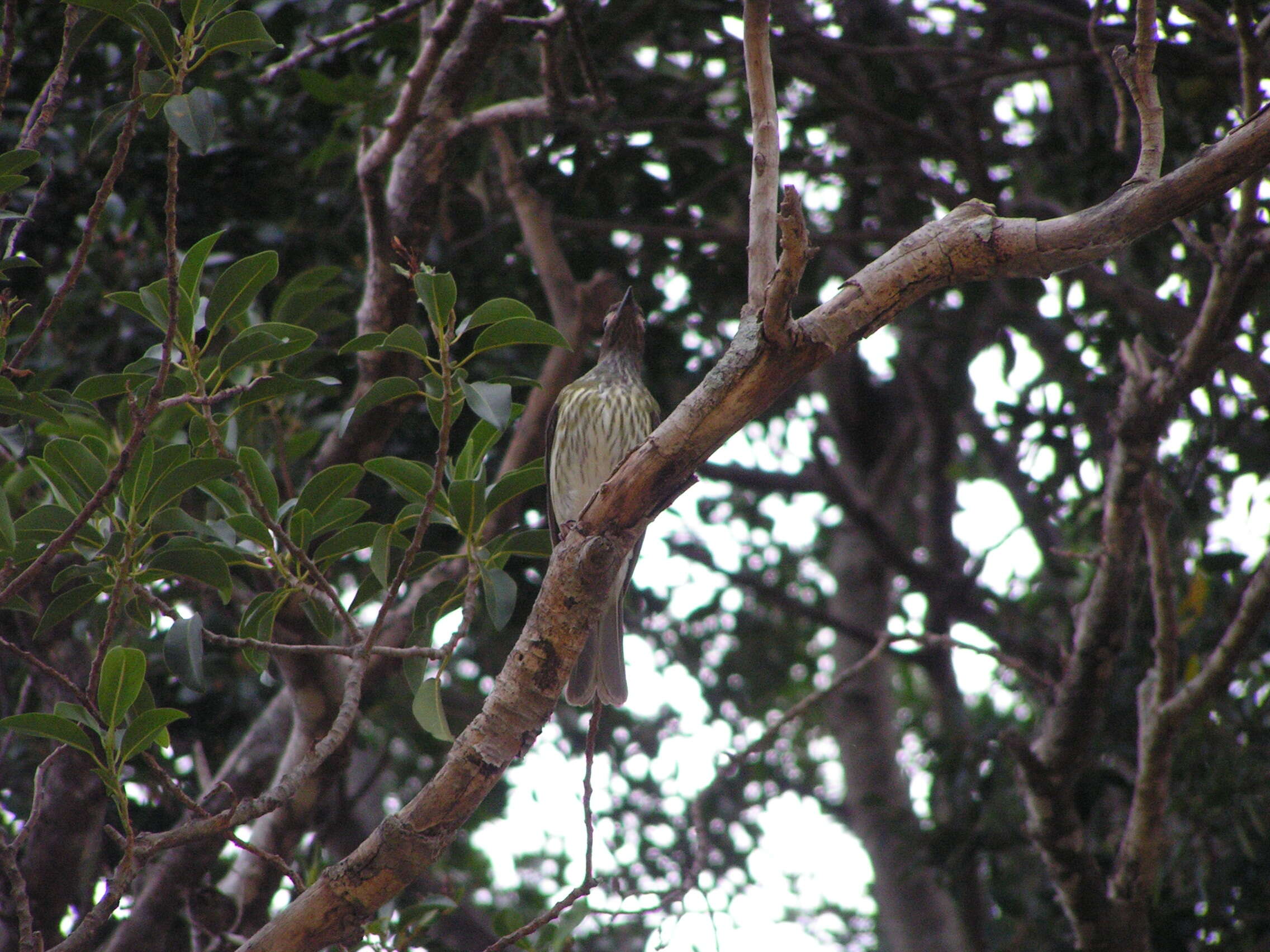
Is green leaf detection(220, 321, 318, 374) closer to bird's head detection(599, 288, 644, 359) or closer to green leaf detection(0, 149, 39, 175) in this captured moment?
green leaf detection(0, 149, 39, 175)

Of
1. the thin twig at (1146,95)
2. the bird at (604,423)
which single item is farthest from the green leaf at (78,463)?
the thin twig at (1146,95)

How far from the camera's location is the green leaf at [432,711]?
2.33m

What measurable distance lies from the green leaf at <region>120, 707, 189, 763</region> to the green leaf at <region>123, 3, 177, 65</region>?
46.8 inches

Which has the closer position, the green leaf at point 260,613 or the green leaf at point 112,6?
the green leaf at point 112,6

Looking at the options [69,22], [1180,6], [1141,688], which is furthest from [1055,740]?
[69,22]

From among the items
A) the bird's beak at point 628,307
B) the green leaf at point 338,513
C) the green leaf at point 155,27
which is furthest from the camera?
the bird's beak at point 628,307

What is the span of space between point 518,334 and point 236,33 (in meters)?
0.77

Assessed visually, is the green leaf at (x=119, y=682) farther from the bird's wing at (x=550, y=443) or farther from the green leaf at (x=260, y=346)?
the bird's wing at (x=550, y=443)

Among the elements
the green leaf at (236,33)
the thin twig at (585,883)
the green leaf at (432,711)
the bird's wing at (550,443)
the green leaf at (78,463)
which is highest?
the bird's wing at (550,443)

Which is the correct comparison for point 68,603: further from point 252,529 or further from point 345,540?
point 345,540

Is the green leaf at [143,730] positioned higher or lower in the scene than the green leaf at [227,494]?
lower

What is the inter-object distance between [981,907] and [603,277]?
324 centimetres

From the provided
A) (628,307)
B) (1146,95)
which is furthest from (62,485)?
(628,307)

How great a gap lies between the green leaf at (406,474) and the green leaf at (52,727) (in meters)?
0.71
